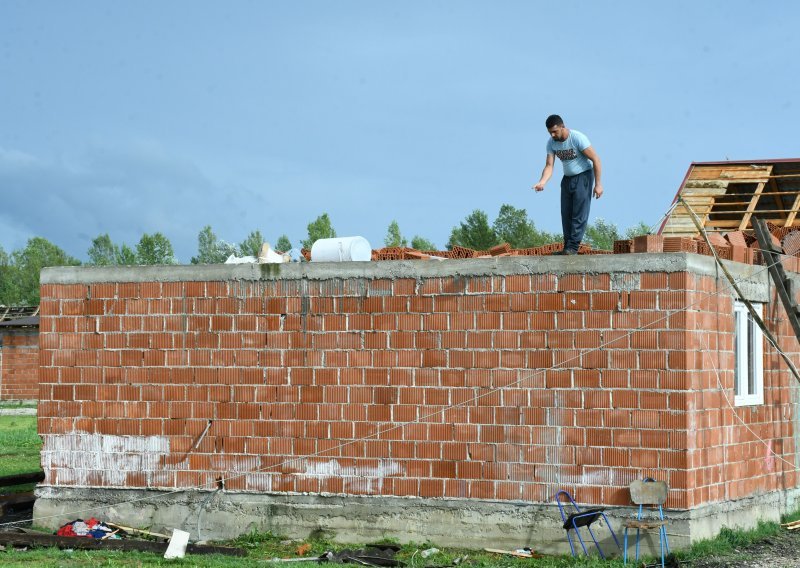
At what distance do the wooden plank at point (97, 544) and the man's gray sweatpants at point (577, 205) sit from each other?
16.9 feet

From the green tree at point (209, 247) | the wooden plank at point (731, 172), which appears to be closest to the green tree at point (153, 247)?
the green tree at point (209, 247)

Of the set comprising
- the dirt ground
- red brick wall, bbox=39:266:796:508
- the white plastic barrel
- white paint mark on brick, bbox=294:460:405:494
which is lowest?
the dirt ground

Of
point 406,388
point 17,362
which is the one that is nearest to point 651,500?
point 406,388

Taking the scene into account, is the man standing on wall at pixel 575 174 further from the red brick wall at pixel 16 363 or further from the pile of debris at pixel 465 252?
the red brick wall at pixel 16 363

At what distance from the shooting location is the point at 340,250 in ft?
43.6

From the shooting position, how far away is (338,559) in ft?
36.8

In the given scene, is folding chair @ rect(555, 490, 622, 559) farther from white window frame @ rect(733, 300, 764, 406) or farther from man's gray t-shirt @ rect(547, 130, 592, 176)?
man's gray t-shirt @ rect(547, 130, 592, 176)

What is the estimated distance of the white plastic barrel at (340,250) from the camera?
13.3 m

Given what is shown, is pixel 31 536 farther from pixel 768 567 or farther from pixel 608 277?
pixel 768 567

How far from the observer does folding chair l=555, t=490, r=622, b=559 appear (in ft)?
36.0

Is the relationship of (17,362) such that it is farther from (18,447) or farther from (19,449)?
(19,449)

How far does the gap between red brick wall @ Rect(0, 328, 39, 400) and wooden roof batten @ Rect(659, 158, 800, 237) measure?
3229 cm

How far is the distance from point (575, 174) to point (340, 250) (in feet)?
9.86

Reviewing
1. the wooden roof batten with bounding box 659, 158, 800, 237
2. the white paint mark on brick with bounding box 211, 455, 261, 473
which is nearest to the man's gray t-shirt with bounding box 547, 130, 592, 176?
the white paint mark on brick with bounding box 211, 455, 261, 473
